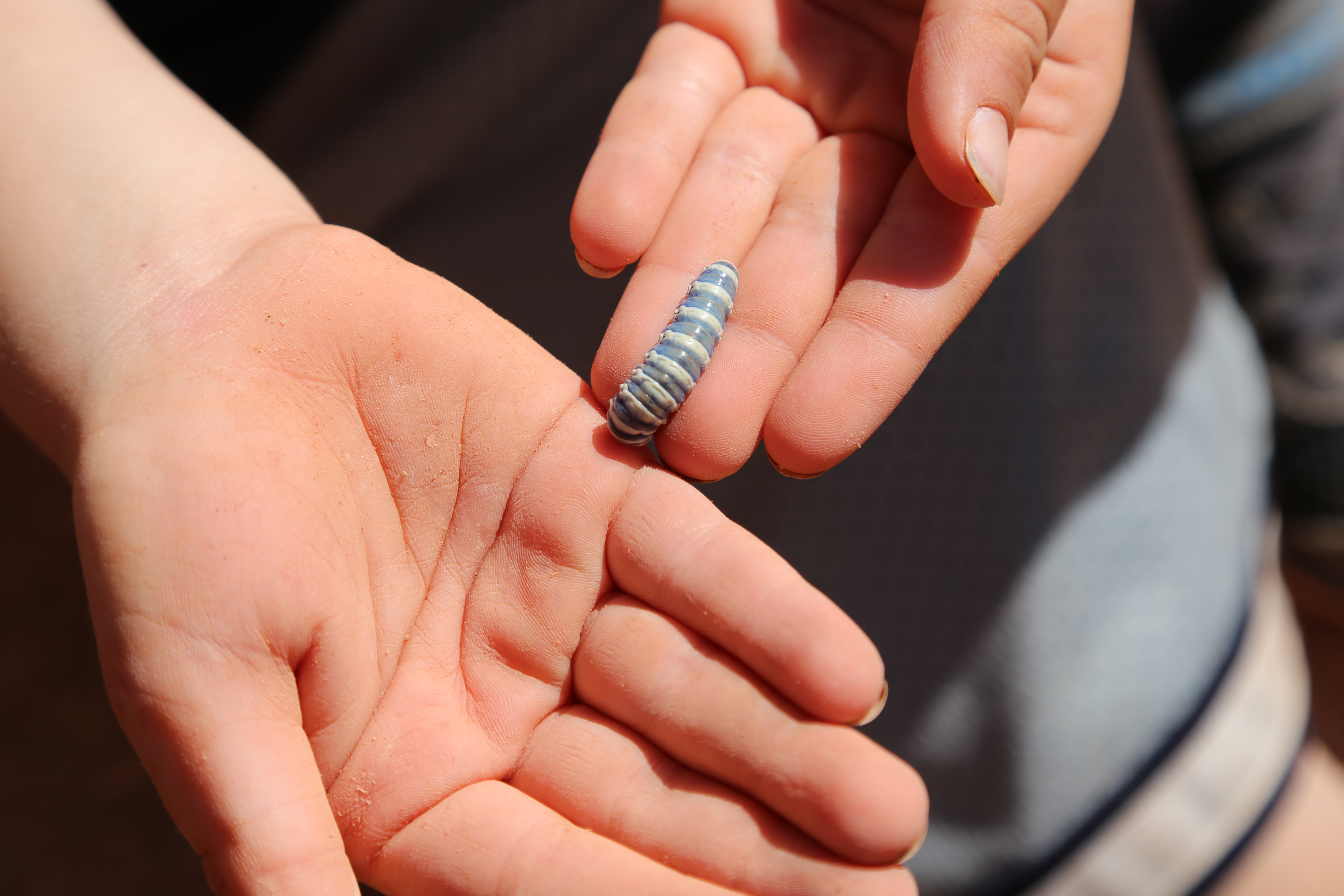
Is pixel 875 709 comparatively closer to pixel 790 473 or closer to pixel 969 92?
pixel 790 473

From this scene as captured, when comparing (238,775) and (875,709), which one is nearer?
(238,775)

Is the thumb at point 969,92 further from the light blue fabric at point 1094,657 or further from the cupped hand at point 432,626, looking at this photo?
the light blue fabric at point 1094,657

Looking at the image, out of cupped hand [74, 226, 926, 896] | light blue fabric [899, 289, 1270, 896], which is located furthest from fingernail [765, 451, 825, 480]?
light blue fabric [899, 289, 1270, 896]

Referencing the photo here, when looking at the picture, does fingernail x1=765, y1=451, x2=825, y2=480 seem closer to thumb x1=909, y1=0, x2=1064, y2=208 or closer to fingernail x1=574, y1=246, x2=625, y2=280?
fingernail x1=574, y1=246, x2=625, y2=280

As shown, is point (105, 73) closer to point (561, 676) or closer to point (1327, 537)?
point (561, 676)

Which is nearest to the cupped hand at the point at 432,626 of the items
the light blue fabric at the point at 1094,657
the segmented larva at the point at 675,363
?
the segmented larva at the point at 675,363

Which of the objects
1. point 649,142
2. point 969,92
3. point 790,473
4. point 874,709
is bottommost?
point 874,709

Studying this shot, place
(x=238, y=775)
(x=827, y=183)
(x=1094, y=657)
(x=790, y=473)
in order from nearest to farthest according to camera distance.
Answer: (x=238, y=775) → (x=790, y=473) → (x=827, y=183) → (x=1094, y=657)

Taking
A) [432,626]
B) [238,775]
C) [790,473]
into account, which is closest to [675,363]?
[790,473]
